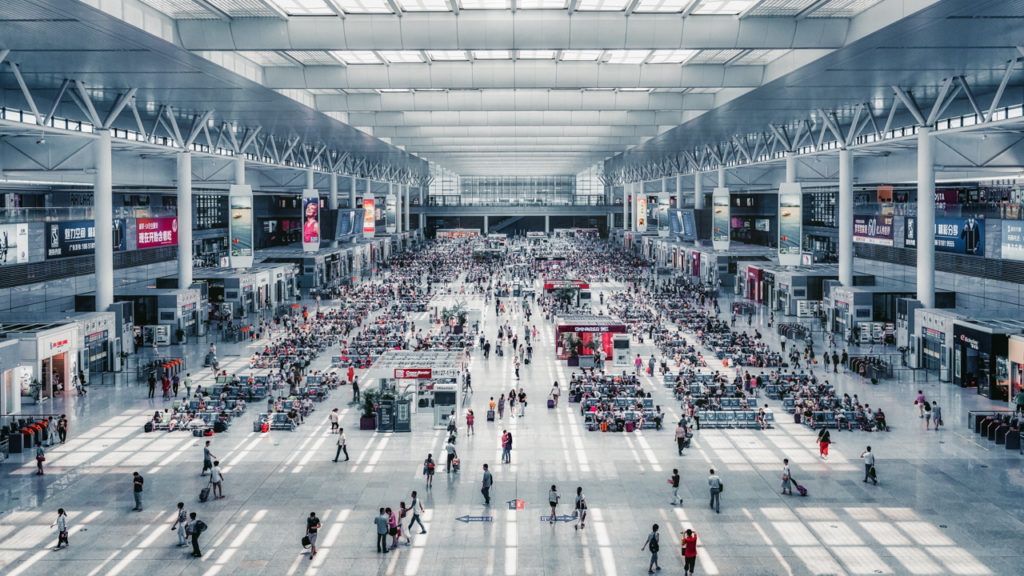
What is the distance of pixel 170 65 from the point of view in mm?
24391

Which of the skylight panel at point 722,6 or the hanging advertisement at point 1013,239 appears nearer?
the skylight panel at point 722,6

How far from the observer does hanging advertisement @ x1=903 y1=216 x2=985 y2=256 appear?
1372 inches

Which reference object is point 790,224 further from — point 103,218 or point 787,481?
point 103,218

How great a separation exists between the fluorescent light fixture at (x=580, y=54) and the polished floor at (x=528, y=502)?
1198 cm

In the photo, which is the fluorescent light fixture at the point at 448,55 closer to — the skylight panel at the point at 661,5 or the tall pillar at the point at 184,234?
the skylight panel at the point at 661,5

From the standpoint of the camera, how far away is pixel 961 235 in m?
35.9

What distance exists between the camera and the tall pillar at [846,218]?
133ft

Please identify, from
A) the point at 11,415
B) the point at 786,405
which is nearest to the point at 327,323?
the point at 11,415

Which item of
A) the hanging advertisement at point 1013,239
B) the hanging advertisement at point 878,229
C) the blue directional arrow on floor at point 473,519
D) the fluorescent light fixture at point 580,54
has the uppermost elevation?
the fluorescent light fixture at point 580,54

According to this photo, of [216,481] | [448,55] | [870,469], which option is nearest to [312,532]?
[216,481]

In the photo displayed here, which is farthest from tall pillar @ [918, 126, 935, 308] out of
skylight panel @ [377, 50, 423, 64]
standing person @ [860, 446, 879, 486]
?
skylight panel @ [377, 50, 423, 64]

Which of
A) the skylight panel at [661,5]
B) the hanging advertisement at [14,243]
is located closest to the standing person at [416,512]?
the skylight panel at [661,5]

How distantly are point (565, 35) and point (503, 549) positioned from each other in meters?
12.9

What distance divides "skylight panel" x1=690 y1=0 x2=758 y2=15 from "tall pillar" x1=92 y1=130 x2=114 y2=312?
22912mm
